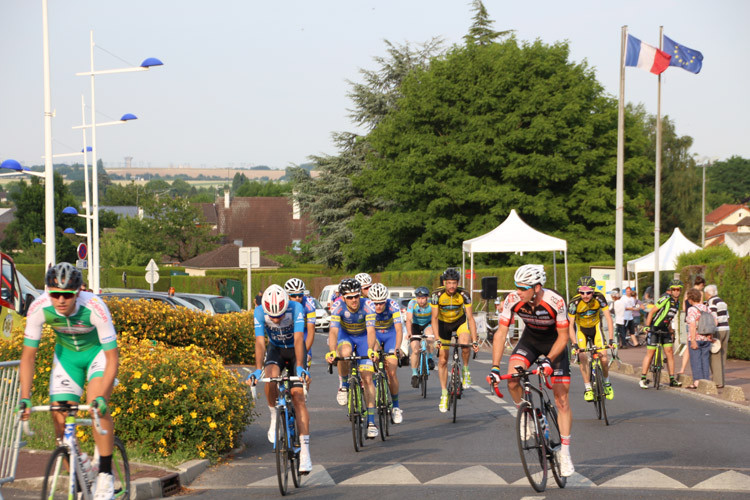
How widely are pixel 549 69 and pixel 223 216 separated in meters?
72.8

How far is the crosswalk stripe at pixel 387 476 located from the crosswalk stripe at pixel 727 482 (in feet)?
8.30

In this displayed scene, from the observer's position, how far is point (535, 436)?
8.45 m

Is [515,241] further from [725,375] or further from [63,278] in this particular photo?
[63,278]

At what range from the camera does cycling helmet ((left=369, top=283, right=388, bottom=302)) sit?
13352 millimetres

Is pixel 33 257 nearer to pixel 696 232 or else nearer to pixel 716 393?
pixel 696 232

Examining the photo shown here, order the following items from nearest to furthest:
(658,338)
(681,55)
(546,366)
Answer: (546,366)
(658,338)
(681,55)

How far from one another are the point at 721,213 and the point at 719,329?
445 feet

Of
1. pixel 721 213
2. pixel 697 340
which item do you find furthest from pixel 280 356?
pixel 721 213

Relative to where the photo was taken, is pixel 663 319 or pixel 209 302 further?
pixel 209 302

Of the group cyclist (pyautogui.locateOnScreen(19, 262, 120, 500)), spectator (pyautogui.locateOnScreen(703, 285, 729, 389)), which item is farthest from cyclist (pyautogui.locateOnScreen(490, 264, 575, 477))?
spectator (pyautogui.locateOnScreen(703, 285, 729, 389))

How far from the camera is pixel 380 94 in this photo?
59438mm

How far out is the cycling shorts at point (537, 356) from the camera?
883 cm

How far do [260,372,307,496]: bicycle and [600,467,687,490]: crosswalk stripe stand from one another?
2.73m

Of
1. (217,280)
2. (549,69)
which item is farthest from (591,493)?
(217,280)
